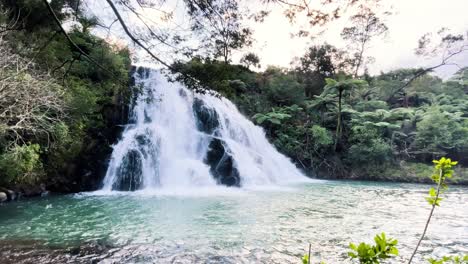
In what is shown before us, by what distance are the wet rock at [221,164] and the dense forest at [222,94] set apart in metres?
4.01

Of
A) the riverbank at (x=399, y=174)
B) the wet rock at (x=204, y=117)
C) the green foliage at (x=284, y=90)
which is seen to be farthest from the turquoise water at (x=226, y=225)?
the green foliage at (x=284, y=90)

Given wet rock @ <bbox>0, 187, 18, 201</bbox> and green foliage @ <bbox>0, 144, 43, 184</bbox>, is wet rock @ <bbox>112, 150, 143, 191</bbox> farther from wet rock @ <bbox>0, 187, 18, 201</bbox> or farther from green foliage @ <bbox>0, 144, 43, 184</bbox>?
green foliage @ <bbox>0, 144, 43, 184</bbox>

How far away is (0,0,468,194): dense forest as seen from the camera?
5.25 metres

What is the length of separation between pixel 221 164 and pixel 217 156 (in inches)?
20.8

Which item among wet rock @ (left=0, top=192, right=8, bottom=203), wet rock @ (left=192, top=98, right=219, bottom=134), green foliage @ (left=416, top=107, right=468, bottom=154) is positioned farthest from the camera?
green foliage @ (left=416, top=107, right=468, bottom=154)

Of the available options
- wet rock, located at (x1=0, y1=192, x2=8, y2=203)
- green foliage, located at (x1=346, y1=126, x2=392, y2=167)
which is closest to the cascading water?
wet rock, located at (x1=0, y1=192, x2=8, y2=203)

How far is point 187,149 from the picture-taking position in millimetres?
14133

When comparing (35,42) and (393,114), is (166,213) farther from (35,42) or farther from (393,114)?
(393,114)

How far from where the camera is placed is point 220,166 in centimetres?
1313

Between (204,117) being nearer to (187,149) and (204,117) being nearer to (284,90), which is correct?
(187,149)

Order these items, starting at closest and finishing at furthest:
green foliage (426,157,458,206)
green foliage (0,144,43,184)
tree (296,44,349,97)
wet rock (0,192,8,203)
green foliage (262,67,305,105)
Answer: green foliage (426,157,458,206), green foliage (0,144,43,184), wet rock (0,192,8,203), green foliage (262,67,305,105), tree (296,44,349,97)

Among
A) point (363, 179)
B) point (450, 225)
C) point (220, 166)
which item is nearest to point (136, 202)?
point (220, 166)

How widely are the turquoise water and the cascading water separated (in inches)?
81.2

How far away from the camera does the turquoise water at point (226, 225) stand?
15.6ft
